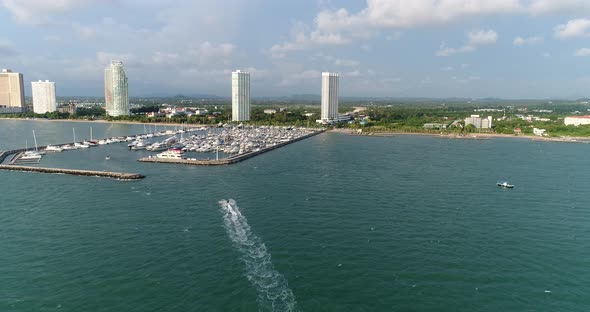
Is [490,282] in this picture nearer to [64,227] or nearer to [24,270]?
[24,270]

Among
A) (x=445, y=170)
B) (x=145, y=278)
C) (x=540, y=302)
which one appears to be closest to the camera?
(x=540, y=302)

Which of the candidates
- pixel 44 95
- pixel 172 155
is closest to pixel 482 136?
pixel 172 155

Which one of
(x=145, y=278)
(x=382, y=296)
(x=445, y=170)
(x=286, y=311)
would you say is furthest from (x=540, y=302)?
(x=445, y=170)

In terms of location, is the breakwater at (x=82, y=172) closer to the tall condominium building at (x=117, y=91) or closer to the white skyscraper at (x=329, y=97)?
the white skyscraper at (x=329, y=97)

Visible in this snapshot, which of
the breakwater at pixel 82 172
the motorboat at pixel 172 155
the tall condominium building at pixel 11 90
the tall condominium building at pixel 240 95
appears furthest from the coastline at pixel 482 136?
the tall condominium building at pixel 11 90

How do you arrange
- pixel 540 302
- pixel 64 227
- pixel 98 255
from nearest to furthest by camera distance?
pixel 540 302 → pixel 98 255 → pixel 64 227

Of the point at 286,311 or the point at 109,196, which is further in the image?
the point at 109,196
